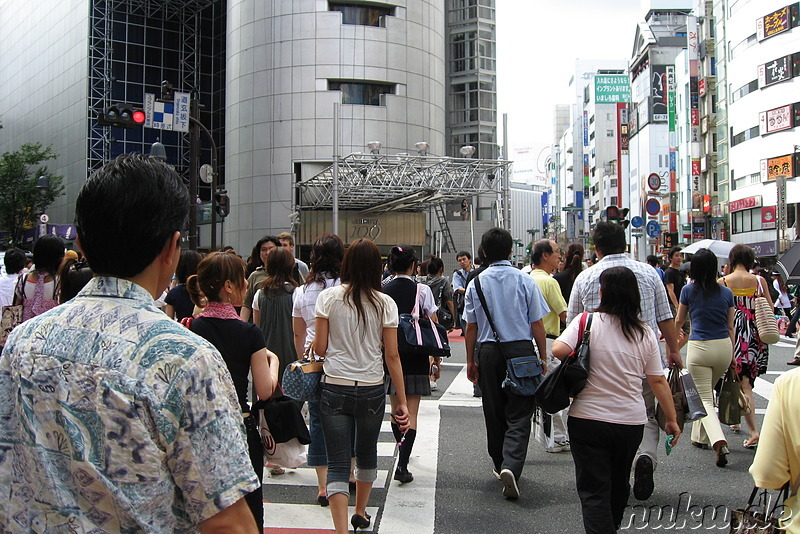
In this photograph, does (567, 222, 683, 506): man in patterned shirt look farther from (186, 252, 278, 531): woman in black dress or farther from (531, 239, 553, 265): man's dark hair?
(186, 252, 278, 531): woman in black dress

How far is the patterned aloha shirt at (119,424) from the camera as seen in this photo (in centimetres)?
158

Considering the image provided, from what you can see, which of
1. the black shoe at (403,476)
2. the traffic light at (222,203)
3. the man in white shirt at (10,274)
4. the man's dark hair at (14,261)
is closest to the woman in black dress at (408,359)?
the black shoe at (403,476)

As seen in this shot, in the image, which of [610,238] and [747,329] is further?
[747,329]

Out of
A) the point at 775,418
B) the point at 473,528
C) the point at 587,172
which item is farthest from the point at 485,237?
the point at 587,172

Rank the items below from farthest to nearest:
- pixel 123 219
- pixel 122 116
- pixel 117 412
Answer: pixel 122 116 < pixel 123 219 < pixel 117 412

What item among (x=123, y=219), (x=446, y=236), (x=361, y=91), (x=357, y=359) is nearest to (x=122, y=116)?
(x=357, y=359)

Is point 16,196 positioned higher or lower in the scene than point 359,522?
higher

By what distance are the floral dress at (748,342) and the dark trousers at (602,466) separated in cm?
347

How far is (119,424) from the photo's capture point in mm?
1576

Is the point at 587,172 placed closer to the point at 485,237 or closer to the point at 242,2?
the point at 242,2

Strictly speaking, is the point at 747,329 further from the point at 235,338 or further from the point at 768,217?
the point at 768,217

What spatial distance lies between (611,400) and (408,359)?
1.93 m

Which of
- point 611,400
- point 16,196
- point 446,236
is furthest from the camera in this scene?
point 446,236

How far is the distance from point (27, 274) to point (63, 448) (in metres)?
6.26
